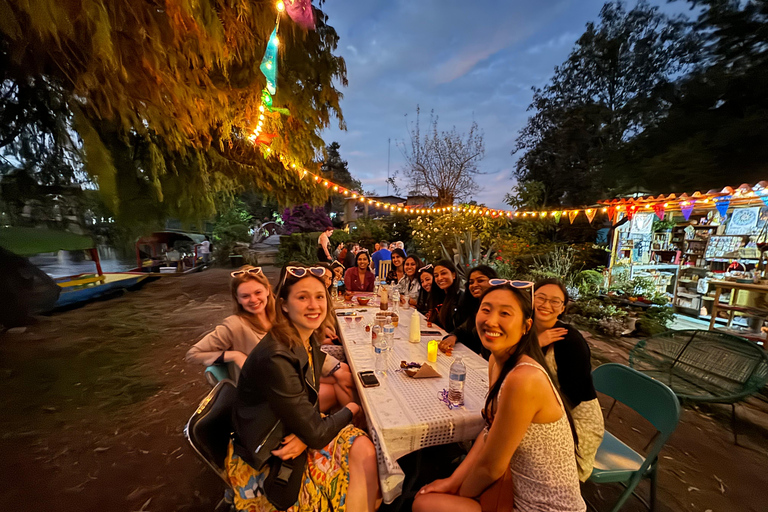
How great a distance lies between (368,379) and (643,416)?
1675 millimetres

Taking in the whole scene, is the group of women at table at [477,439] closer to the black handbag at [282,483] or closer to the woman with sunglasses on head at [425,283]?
the black handbag at [282,483]

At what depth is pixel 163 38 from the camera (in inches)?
88.6

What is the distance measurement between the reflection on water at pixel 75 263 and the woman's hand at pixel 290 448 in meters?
5.66

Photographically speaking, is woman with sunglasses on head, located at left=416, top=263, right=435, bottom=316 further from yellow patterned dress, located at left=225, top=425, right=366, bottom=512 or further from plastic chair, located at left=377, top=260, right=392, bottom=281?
plastic chair, located at left=377, top=260, right=392, bottom=281

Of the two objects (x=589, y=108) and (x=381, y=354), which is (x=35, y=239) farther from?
(x=589, y=108)

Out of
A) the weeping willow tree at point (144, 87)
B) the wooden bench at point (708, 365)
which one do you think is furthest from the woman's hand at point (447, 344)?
the weeping willow tree at point (144, 87)

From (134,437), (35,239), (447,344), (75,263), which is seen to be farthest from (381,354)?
(75,263)

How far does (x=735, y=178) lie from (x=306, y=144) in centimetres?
732

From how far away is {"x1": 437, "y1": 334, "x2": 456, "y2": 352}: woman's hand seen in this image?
2.42 metres

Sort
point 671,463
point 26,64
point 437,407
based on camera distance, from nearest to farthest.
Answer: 1. point 437,407
2. point 26,64
3. point 671,463

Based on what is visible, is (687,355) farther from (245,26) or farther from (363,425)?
(245,26)

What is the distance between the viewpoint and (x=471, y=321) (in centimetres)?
275

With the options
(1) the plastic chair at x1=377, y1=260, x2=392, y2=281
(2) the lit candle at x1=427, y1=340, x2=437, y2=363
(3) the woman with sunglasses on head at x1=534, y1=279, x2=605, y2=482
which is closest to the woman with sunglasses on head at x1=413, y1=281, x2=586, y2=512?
(3) the woman with sunglasses on head at x1=534, y1=279, x2=605, y2=482

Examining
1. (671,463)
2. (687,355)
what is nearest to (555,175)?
(687,355)
